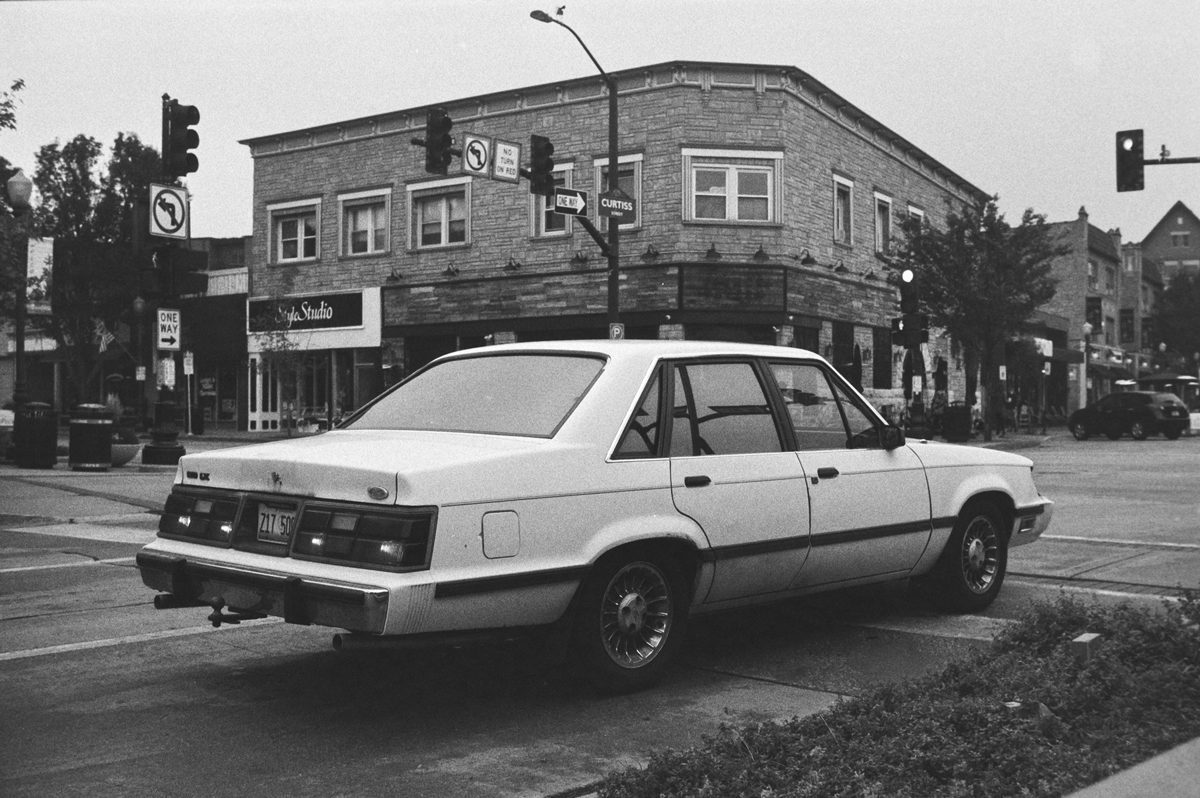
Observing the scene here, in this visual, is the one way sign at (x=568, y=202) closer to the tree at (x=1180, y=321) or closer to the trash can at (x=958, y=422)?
the trash can at (x=958, y=422)

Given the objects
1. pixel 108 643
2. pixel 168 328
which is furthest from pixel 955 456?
pixel 168 328

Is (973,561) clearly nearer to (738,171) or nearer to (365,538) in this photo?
(365,538)

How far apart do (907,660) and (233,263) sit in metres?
42.7

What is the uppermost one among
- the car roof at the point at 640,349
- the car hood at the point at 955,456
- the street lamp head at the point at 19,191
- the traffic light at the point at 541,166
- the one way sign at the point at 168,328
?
the traffic light at the point at 541,166

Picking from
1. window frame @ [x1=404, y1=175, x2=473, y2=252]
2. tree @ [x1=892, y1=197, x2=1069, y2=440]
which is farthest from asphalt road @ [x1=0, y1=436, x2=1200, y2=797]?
window frame @ [x1=404, y1=175, x2=473, y2=252]

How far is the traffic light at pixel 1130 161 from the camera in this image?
2286cm

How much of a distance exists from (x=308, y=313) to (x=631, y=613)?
33825 mm

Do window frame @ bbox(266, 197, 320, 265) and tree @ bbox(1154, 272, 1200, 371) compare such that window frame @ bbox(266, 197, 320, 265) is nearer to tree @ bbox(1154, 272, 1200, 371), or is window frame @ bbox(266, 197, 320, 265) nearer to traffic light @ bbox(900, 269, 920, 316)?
traffic light @ bbox(900, 269, 920, 316)

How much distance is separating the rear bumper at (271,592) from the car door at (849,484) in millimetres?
2458

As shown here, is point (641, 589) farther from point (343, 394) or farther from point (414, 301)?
point (343, 394)

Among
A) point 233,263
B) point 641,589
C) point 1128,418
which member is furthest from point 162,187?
point 1128,418

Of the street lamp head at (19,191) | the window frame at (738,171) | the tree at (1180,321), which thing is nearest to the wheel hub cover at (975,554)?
the street lamp head at (19,191)

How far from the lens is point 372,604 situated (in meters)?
4.36

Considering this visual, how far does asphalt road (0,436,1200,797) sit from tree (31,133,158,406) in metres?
36.9
